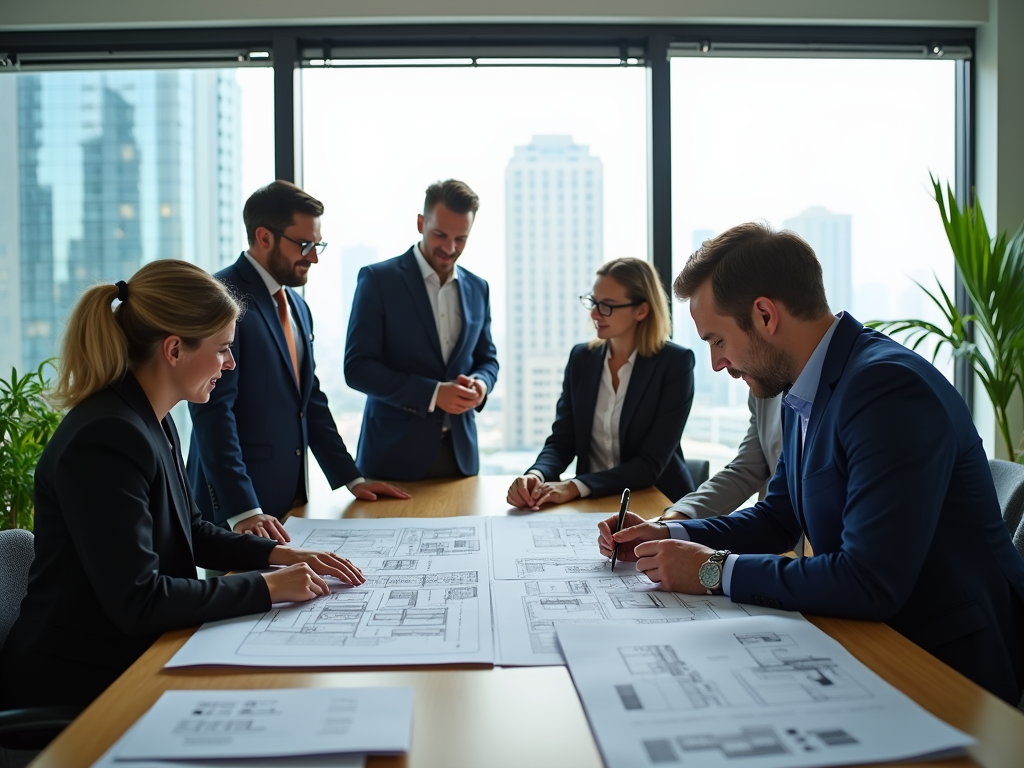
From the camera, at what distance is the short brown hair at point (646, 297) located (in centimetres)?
294

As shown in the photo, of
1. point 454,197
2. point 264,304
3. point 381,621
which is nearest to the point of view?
point 381,621

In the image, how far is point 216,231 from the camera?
4164mm

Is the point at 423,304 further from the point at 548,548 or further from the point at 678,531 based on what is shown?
the point at 678,531

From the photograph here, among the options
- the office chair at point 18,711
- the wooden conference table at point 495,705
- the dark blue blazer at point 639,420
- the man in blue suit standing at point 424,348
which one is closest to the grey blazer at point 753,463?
the dark blue blazer at point 639,420

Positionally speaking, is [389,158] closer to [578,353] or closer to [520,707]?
[578,353]

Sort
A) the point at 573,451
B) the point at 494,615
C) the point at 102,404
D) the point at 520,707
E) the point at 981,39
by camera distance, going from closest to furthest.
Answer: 1. the point at 520,707
2. the point at 494,615
3. the point at 102,404
4. the point at 573,451
5. the point at 981,39

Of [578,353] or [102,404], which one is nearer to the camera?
[102,404]

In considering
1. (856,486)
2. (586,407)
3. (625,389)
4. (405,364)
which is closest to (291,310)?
(405,364)

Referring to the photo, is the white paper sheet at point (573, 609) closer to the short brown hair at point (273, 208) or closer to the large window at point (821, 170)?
the short brown hair at point (273, 208)

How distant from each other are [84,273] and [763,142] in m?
3.54

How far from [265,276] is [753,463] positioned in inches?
67.8

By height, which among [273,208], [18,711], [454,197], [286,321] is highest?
[454,197]

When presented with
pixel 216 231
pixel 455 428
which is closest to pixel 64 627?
pixel 455 428

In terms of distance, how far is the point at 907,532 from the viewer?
137cm
